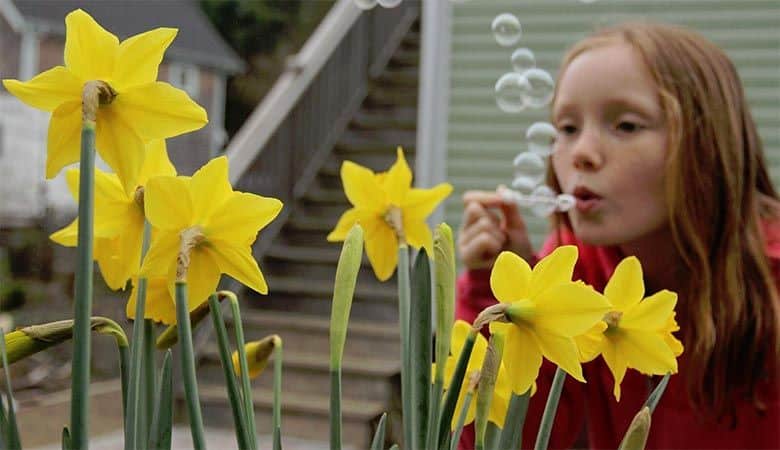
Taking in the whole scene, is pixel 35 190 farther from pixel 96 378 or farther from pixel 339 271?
pixel 339 271

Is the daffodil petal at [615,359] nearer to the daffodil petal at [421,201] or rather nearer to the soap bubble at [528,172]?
the daffodil petal at [421,201]

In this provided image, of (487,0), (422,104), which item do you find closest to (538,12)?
(487,0)

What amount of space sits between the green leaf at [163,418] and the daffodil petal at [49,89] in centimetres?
8

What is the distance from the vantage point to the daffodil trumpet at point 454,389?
10.6 inches

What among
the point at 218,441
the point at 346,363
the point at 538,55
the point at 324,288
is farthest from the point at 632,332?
the point at 324,288

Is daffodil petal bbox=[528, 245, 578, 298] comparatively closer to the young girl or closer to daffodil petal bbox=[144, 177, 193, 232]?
daffodil petal bbox=[144, 177, 193, 232]

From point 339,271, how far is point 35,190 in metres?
4.66

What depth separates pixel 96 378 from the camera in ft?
12.8

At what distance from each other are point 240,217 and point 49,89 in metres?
0.06

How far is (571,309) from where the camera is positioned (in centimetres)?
28

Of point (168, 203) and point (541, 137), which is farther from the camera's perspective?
point (541, 137)

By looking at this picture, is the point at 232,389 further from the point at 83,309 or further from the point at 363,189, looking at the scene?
the point at 363,189

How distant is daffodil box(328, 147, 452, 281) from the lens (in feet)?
1.35

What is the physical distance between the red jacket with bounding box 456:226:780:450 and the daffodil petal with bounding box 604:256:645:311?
423mm
